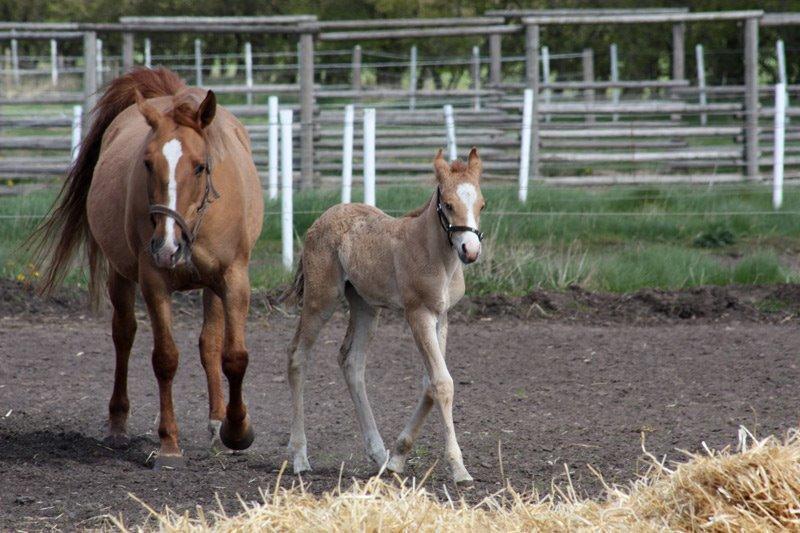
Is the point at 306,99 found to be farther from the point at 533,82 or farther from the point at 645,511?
the point at 645,511

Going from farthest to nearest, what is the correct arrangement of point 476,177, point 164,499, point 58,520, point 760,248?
point 760,248 → point 476,177 → point 164,499 → point 58,520

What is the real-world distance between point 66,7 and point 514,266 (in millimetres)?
21191

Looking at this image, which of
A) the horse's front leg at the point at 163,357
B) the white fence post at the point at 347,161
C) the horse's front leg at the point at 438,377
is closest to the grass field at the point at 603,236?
the white fence post at the point at 347,161

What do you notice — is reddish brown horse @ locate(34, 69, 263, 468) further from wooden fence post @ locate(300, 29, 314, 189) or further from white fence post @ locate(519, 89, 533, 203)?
wooden fence post @ locate(300, 29, 314, 189)

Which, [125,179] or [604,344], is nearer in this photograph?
[125,179]

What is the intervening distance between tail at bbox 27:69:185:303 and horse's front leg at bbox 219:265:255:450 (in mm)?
1679

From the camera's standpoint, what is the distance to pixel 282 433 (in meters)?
6.28

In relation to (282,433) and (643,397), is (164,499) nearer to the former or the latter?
(282,433)

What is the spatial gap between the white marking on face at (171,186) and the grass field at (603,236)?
438 cm

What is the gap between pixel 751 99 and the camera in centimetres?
1452

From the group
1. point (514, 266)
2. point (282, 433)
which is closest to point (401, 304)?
point (282, 433)

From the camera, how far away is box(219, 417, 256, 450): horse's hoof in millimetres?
5711

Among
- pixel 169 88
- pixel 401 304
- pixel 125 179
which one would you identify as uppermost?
pixel 169 88

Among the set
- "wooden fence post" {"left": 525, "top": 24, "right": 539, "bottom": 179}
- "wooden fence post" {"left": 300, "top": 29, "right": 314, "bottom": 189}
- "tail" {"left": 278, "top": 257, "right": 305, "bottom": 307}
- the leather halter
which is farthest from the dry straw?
"wooden fence post" {"left": 525, "top": 24, "right": 539, "bottom": 179}
